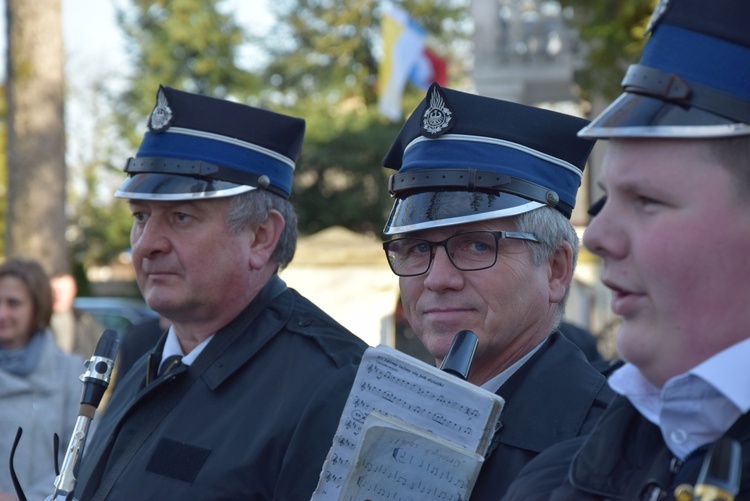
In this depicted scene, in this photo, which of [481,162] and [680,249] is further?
[481,162]

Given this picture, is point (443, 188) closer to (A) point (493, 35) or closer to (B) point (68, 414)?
(B) point (68, 414)

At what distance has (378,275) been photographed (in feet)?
28.3

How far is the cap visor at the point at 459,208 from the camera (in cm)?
267

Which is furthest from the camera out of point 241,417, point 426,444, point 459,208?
point 241,417

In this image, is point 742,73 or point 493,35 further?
point 493,35

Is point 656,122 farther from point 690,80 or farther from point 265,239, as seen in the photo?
point 265,239

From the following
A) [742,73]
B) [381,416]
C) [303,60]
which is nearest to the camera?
[742,73]

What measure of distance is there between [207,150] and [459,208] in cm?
116

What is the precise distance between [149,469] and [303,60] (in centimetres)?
2431

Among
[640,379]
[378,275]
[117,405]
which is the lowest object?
[117,405]

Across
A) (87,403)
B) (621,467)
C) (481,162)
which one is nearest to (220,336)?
(87,403)

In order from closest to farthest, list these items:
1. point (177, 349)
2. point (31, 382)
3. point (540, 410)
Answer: point (540, 410) < point (177, 349) < point (31, 382)

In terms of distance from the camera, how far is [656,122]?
157cm

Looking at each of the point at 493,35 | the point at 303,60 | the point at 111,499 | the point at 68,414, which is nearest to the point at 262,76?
the point at 303,60
